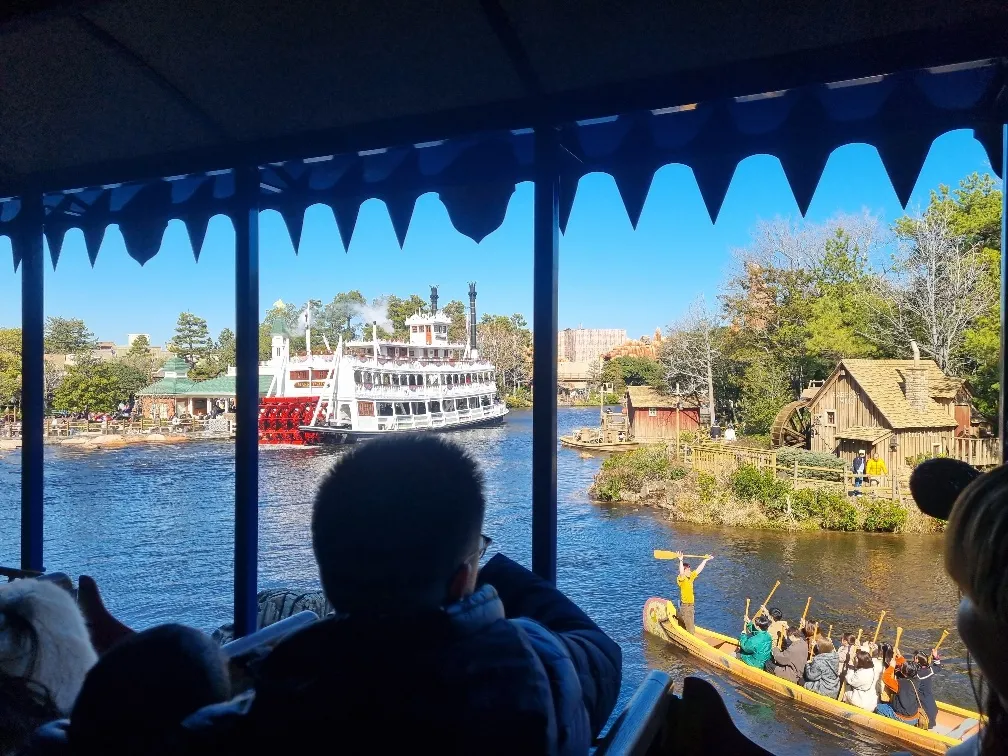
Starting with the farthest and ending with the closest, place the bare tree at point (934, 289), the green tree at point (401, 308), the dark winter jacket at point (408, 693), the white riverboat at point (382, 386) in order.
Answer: the green tree at point (401, 308) < the bare tree at point (934, 289) < the white riverboat at point (382, 386) < the dark winter jacket at point (408, 693)

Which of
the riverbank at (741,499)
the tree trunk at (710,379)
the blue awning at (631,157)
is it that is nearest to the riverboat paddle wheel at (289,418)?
the riverbank at (741,499)

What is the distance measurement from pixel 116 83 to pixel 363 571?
152 centimetres

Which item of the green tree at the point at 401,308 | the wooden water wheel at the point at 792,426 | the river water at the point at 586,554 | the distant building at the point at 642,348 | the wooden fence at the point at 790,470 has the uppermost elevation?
the green tree at the point at 401,308

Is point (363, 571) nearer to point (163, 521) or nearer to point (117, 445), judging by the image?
point (117, 445)

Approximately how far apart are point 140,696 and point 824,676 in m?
7.61

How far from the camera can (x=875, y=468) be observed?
12.8m

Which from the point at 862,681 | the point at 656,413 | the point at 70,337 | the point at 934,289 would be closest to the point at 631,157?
the point at 862,681

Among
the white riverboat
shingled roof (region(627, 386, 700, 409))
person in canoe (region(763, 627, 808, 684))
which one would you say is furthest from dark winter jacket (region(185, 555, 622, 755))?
shingled roof (region(627, 386, 700, 409))

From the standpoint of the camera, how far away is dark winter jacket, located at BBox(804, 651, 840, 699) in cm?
676

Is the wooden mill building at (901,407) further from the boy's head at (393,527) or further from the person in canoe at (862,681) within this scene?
the boy's head at (393,527)

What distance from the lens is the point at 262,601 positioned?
2430 mm

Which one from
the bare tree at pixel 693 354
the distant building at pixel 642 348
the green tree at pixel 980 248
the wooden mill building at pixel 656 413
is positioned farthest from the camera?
the distant building at pixel 642 348

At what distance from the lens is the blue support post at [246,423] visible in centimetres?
179

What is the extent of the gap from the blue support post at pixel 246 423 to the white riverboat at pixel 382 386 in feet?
24.2
